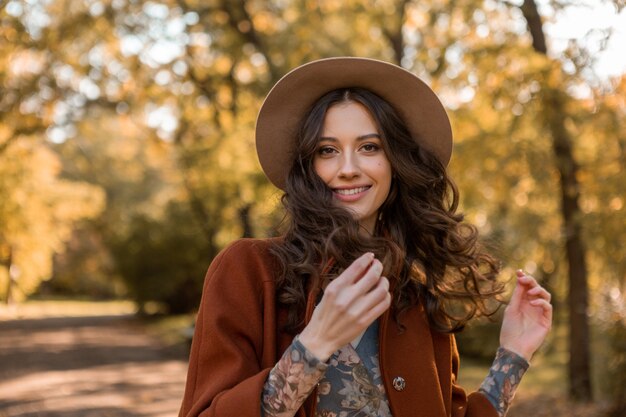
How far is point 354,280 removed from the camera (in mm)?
1725

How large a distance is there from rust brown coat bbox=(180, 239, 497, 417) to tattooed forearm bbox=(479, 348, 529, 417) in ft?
0.25

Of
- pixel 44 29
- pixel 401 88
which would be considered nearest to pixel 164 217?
pixel 44 29

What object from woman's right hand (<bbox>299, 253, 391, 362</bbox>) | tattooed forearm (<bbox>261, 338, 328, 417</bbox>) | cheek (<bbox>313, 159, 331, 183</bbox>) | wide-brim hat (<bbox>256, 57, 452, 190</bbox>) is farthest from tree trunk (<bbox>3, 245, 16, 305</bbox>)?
woman's right hand (<bbox>299, 253, 391, 362</bbox>)

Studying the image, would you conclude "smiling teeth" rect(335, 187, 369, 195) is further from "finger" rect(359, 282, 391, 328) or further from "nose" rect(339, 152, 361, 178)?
"finger" rect(359, 282, 391, 328)

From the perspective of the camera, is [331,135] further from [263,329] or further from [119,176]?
[119,176]

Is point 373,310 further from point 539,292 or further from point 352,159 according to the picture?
point 539,292

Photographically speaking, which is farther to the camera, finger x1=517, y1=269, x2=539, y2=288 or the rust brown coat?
finger x1=517, y1=269, x2=539, y2=288

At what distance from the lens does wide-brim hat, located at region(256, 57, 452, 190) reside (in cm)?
232

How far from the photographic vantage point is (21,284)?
33562mm

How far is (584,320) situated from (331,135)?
9810 mm

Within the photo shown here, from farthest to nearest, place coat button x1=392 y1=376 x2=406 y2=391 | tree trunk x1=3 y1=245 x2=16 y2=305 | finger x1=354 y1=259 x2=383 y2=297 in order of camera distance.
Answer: tree trunk x1=3 y1=245 x2=16 y2=305 → coat button x1=392 y1=376 x2=406 y2=391 → finger x1=354 y1=259 x2=383 y2=297

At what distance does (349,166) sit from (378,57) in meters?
12.1

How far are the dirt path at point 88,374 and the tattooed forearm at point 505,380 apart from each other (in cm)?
822

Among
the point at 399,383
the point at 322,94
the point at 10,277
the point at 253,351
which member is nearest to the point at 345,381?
the point at 399,383
